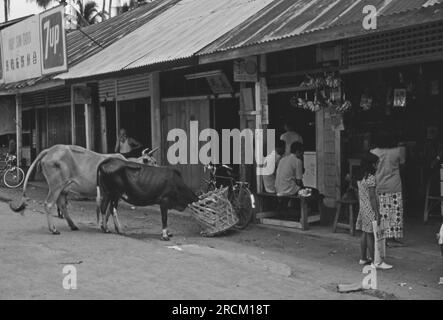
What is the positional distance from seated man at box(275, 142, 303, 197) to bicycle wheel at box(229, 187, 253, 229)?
0.57 meters

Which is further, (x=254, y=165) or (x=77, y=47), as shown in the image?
(x=77, y=47)

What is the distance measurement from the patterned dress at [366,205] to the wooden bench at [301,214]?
8.26 feet

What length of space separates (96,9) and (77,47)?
31426 millimetres

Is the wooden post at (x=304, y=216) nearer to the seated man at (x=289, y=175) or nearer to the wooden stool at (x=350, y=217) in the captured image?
the seated man at (x=289, y=175)

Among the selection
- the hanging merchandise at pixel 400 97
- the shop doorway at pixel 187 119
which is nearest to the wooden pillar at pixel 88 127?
the shop doorway at pixel 187 119

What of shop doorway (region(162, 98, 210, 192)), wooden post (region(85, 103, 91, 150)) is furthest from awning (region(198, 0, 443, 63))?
wooden post (region(85, 103, 91, 150))

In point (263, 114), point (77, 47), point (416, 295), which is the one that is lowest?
point (416, 295)

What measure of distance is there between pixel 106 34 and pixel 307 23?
11.0 meters

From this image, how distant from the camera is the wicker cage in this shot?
33.8ft

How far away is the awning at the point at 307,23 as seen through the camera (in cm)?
712

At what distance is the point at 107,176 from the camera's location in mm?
10133

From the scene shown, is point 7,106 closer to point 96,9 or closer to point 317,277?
point 317,277

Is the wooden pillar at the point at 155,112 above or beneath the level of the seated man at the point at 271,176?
above

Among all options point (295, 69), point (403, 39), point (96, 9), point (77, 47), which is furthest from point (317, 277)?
point (96, 9)
